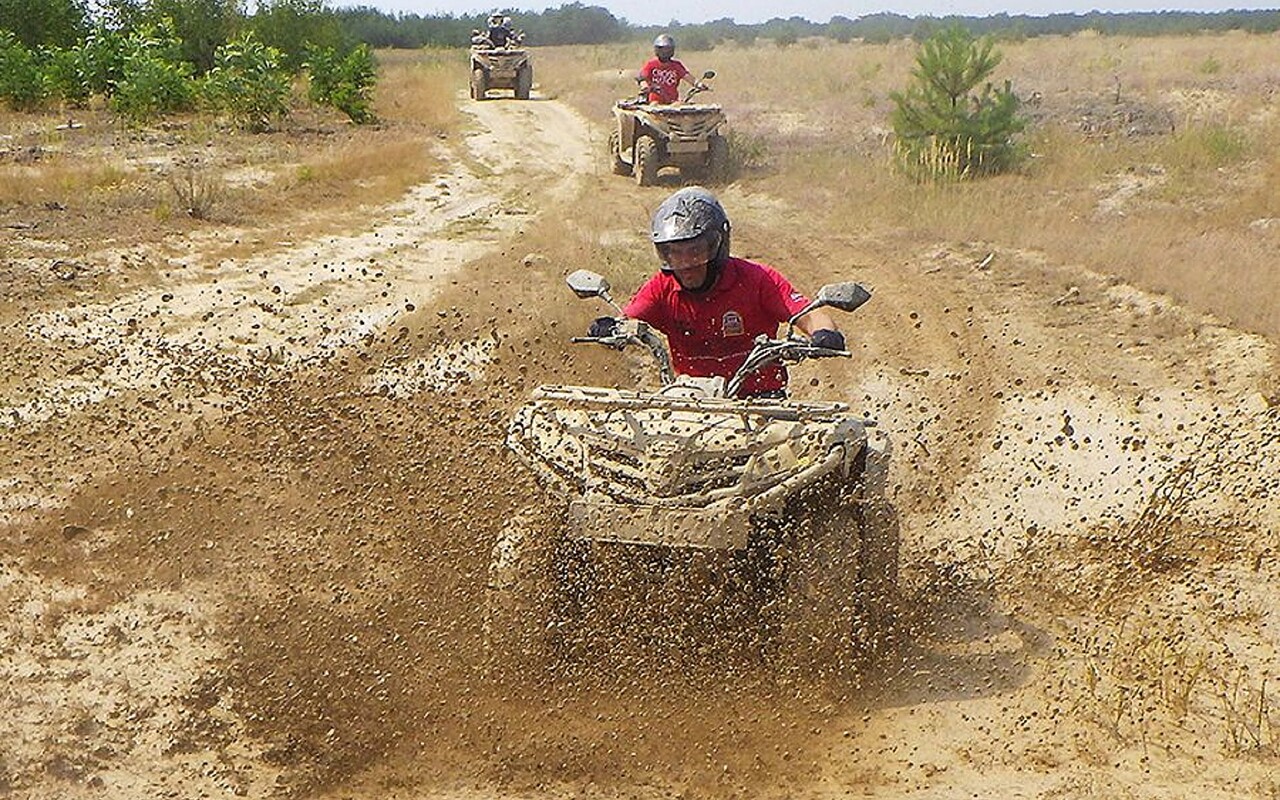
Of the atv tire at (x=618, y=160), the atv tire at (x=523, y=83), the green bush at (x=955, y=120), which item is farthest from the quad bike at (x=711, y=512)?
the atv tire at (x=523, y=83)

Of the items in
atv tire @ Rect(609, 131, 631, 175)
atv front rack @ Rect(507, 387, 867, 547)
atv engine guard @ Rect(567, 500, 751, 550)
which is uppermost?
atv tire @ Rect(609, 131, 631, 175)

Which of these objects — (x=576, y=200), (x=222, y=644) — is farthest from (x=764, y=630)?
(x=576, y=200)

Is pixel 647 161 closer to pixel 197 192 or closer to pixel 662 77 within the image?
pixel 662 77

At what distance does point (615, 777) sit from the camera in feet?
14.6

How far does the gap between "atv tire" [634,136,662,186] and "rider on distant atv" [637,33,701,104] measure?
945 millimetres

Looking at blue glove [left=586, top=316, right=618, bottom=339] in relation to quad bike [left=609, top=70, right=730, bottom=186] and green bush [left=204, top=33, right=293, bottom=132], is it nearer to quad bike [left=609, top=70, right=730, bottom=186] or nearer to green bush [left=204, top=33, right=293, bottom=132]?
quad bike [left=609, top=70, right=730, bottom=186]

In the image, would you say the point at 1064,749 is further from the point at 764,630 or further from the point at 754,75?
the point at 754,75

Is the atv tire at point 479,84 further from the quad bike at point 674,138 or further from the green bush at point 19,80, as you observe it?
the quad bike at point 674,138

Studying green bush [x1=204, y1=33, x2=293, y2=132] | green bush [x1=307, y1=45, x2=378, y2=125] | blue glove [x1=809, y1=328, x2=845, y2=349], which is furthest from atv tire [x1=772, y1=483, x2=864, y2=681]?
green bush [x1=307, y1=45, x2=378, y2=125]

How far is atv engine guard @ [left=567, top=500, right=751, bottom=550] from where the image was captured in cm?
441

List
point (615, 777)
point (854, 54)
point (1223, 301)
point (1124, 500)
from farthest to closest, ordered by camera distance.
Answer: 1. point (854, 54)
2. point (1223, 301)
3. point (1124, 500)
4. point (615, 777)

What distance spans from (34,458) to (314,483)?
65.1 inches

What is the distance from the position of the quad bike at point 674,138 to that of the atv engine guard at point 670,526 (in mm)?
13302

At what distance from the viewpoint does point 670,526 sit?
4426mm
